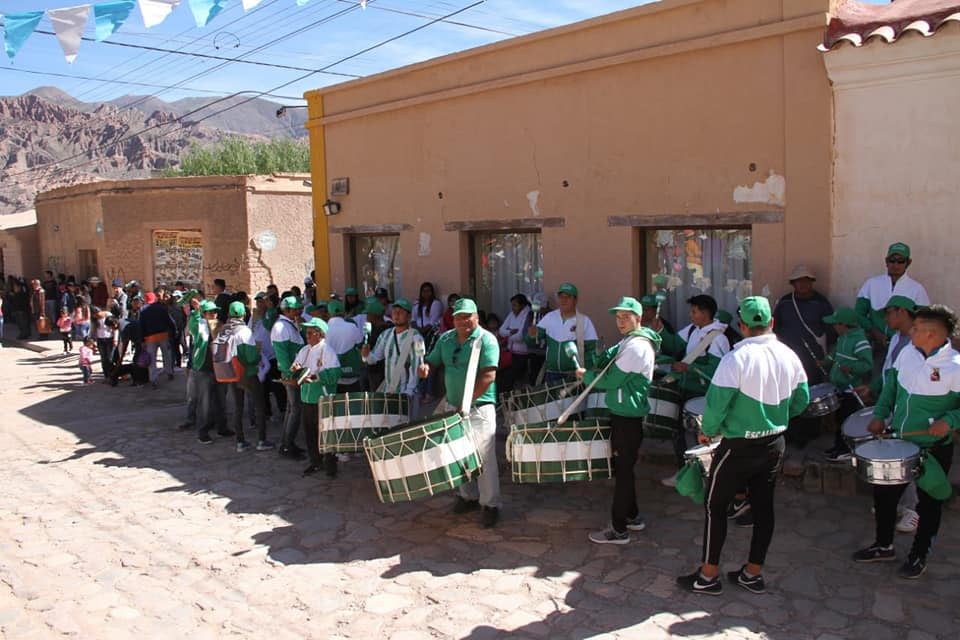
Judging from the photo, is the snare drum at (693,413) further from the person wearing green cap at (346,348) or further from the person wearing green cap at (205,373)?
the person wearing green cap at (205,373)

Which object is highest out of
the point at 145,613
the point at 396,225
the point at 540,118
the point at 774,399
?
the point at 540,118

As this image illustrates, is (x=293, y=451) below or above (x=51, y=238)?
below

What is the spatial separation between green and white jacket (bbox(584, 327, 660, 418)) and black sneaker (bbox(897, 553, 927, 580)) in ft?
6.17

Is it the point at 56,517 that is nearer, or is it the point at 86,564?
the point at 86,564

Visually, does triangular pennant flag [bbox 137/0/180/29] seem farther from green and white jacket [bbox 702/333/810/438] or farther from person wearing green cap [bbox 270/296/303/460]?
green and white jacket [bbox 702/333/810/438]

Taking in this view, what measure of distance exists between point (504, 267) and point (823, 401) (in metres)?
5.24

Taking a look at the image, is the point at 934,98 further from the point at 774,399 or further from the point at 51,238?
the point at 51,238

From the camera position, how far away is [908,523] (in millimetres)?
5887

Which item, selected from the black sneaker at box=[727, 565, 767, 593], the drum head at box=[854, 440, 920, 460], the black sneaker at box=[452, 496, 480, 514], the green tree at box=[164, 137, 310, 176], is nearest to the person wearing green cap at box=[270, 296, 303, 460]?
the black sneaker at box=[452, 496, 480, 514]

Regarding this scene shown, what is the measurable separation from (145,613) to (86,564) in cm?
114

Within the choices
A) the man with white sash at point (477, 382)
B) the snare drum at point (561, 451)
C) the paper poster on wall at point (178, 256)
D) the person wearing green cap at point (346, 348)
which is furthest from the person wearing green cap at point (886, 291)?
the paper poster on wall at point (178, 256)

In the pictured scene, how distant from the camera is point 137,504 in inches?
300

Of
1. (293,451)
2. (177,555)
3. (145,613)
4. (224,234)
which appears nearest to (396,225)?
(293,451)

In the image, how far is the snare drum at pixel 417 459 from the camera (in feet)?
19.5
